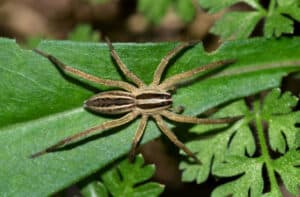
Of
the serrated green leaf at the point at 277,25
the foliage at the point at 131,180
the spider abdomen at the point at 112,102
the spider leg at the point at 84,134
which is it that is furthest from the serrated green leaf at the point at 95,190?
the serrated green leaf at the point at 277,25

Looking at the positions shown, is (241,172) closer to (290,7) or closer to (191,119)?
(191,119)

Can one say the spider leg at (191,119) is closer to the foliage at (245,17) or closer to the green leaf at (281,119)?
the green leaf at (281,119)

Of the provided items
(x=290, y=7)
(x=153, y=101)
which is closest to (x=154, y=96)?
(x=153, y=101)

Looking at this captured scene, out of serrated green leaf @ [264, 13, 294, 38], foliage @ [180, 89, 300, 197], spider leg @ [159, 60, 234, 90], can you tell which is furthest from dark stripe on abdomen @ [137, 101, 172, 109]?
serrated green leaf @ [264, 13, 294, 38]

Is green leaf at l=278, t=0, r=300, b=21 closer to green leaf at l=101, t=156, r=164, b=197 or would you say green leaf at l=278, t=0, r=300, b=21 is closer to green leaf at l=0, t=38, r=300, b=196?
green leaf at l=0, t=38, r=300, b=196

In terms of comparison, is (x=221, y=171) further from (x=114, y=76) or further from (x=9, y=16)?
(x=9, y=16)
